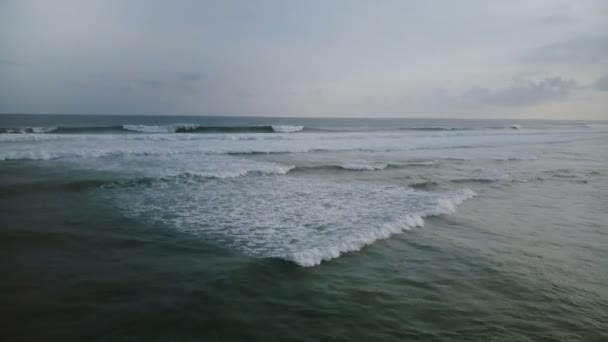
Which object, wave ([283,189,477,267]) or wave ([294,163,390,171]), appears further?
wave ([294,163,390,171])

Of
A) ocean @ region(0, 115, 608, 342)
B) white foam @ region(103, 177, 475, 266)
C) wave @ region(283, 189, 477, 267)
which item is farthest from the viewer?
white foam @ region(103, 177, 475, 266)

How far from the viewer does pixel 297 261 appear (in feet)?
19.0

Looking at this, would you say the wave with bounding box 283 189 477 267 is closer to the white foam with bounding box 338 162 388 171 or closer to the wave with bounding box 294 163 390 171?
the white foam with bounding box 338 162 388 171

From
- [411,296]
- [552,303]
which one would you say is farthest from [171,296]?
[552,303]

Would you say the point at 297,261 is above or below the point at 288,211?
below

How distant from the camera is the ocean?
4070 millimetres

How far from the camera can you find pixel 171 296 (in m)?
4.65

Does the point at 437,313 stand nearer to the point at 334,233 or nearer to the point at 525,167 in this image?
the point at 334,233

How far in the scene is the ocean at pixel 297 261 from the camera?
4.07 meters

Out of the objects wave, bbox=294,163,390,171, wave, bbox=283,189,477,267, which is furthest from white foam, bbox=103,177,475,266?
wave, bbox=294,163,390,171

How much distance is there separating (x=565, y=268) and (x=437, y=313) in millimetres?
2935

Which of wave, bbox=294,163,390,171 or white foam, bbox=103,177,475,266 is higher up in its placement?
wave, bbox=294,163,390,171

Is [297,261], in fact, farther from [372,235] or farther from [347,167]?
[347,167]

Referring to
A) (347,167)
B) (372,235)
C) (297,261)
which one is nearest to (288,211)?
(372,235)
